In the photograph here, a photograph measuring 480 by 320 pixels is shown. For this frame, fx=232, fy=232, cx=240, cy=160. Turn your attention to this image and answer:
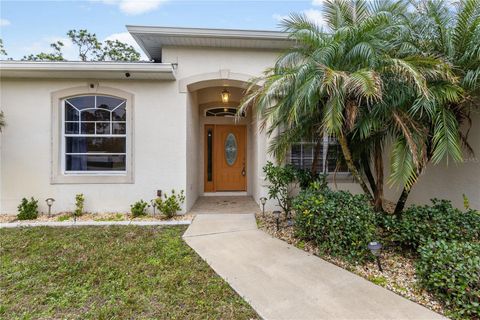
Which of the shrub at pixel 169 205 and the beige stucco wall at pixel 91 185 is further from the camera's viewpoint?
the beige stucco wall at pixel 91 185

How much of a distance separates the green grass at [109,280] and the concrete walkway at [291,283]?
23 cm

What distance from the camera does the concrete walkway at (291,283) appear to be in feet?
8.34

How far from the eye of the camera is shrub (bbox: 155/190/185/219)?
5889 millimetres

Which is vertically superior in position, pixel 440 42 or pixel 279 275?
pixel 440 42

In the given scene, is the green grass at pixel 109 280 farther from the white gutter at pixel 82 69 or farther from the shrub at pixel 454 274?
the white gutter at pixel 82 69

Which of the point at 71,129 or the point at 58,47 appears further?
the point at 58,47

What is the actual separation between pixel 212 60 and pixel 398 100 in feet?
14.9

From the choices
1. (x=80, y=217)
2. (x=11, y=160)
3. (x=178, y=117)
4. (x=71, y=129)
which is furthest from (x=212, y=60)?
(x=11, y=160)

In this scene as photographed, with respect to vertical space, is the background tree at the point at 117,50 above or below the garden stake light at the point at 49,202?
above

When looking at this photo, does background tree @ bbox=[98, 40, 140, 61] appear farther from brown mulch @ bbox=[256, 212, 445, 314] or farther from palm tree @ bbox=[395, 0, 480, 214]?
brown mulch @ bbox=[256, 212, 445, 314]

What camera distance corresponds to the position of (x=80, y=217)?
5898 mm

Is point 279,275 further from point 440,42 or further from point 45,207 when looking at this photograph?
point 45,207

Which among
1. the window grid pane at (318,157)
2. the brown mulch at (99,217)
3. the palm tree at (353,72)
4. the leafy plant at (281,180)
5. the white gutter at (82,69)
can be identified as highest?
the white gutter at (82,69)

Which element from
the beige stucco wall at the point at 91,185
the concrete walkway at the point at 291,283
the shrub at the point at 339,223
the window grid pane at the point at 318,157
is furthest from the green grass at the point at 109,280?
the window grid pane at the point at 318,157
